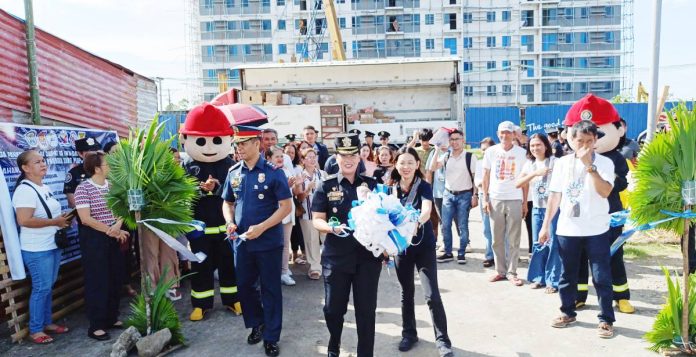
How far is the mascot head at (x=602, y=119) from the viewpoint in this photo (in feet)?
15.2

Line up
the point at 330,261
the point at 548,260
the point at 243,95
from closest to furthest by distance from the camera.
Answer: the point at 330,261 → the point at 548,260 → the point at 243,95

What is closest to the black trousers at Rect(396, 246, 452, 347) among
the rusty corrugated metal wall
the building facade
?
the rusty corrugated metal wall

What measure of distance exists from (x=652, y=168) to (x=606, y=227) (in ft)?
2.12

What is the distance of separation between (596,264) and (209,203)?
144 inches

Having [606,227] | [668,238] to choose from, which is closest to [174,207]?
[606,227]

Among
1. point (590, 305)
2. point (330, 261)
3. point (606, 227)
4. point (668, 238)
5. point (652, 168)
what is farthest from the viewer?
point (668, 238)

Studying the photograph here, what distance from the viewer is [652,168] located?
3.86 meters

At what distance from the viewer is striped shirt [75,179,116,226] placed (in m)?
4.46

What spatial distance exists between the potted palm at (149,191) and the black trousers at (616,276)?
3.90 metres

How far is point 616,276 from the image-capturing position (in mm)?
4816

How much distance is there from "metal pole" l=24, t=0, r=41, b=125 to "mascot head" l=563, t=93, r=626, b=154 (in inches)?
233

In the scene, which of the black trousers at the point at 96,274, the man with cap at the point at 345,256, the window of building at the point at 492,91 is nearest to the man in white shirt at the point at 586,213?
the man with cap at the point at 345,256

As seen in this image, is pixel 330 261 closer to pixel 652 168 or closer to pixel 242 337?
pixel 242 337

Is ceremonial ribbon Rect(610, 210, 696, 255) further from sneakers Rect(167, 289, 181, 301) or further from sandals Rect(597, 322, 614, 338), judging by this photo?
sneakers Rect(167, 289, 181, 301)
